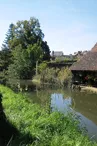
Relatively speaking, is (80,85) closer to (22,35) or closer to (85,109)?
(85,109)

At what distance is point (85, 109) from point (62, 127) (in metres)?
8.77

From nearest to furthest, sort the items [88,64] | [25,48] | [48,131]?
1. [48,131]
2. [88,64]
3. [25,48]

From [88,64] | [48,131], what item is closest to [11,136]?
[48,131]

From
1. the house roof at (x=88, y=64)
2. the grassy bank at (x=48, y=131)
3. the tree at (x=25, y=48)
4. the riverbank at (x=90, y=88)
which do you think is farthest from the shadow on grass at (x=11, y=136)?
the tree at (x=25, y=48)

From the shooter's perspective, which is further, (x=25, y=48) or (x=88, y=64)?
(x=25, y=48)

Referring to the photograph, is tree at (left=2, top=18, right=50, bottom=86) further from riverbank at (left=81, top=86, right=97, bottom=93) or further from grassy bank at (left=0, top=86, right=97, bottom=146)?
grassy bank at (left=0, top=86, right=97, bottom=146)

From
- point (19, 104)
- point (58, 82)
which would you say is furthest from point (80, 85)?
point (19, 104)

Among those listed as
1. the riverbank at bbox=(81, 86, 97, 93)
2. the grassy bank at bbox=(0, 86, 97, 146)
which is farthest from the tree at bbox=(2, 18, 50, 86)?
the grassy bank at bbox=(0, 86, 97, 146)

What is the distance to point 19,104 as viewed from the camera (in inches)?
558

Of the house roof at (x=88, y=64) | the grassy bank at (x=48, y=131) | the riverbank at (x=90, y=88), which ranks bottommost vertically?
the grassy bank at (x=48, y=131)

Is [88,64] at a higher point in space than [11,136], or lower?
higher

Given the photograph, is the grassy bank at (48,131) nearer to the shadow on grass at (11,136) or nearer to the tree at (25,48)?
the shadow on grass at (11,136)

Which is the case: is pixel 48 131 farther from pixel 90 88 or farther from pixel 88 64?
pixel 88 64

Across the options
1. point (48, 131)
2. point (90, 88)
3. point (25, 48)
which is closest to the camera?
point (48, 131)
